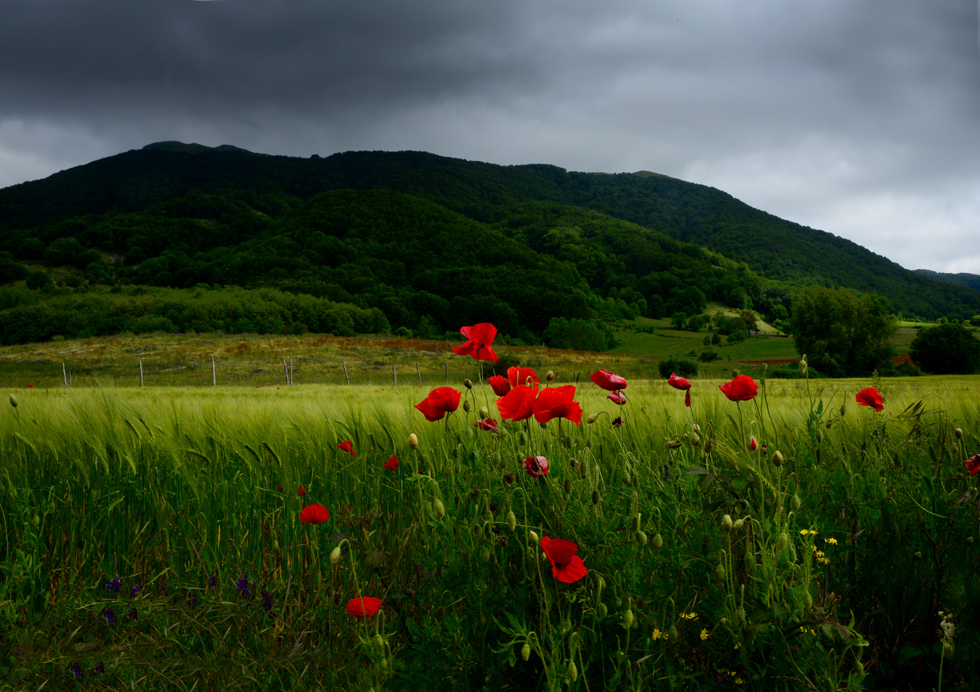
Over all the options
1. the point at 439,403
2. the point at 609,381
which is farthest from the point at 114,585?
the point at 609,381

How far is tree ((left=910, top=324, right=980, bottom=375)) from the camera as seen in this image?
32844 millimetres

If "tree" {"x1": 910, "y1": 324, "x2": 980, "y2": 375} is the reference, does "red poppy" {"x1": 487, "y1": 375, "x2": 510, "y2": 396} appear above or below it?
above

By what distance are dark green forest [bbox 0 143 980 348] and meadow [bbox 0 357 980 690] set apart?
179 feet

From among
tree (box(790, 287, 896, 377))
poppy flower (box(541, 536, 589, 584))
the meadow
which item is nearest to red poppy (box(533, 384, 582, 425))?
the meadow

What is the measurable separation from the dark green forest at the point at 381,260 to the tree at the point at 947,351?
98.9 feet

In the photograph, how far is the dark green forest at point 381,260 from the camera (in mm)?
63219

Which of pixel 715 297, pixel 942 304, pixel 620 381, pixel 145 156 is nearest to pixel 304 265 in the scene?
pixel 715 297

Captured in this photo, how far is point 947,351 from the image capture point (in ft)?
111

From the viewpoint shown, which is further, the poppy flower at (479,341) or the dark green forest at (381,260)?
the dark green forest at (381,260)

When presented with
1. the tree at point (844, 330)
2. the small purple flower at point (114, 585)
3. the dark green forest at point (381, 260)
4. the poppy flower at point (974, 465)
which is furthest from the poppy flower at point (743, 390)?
the dark green forest at point (381, 260)

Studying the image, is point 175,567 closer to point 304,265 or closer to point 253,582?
point 253,582

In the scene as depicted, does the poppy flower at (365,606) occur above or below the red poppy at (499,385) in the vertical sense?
below

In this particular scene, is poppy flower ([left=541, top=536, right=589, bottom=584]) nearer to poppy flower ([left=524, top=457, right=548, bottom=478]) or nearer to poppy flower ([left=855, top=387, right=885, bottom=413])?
poppy flower ([left=524, top=457, right=548, bottom=478])

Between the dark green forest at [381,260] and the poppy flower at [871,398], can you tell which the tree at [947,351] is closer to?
the dark green forest at [381,260]
